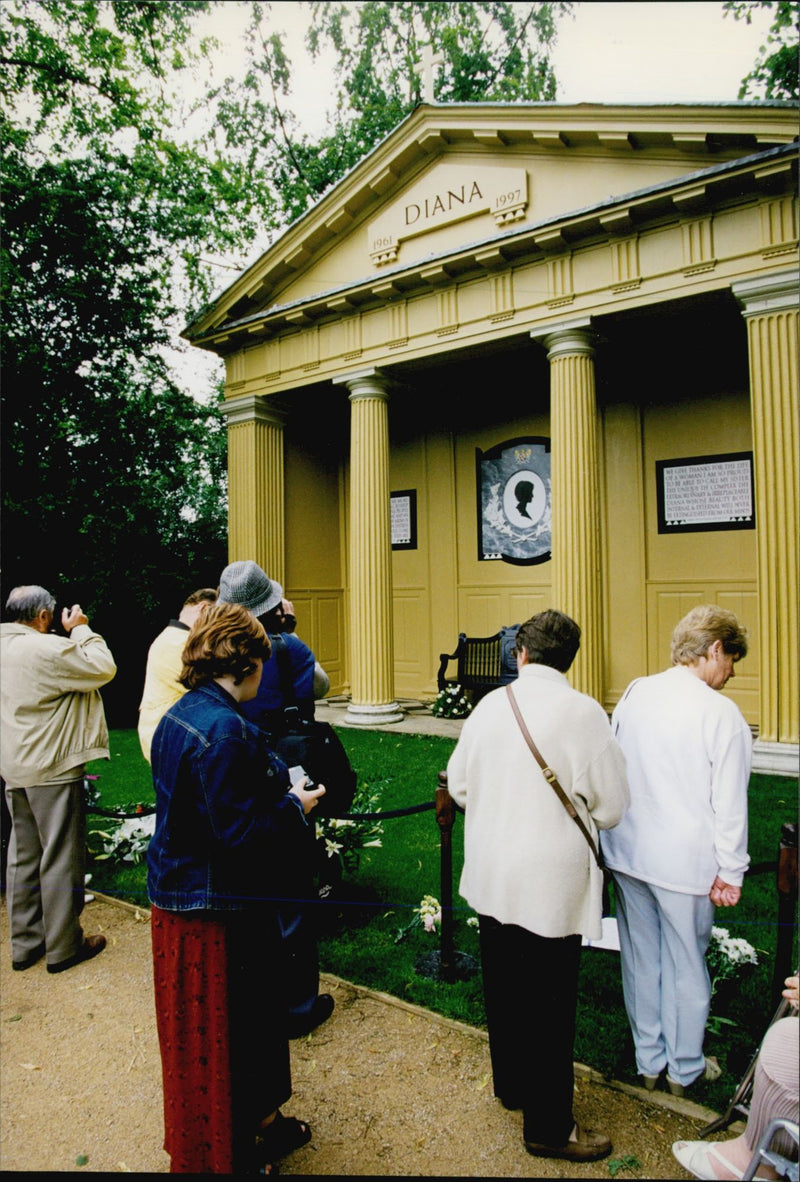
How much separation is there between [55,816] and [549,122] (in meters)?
8.62

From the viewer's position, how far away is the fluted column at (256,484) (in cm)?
1105

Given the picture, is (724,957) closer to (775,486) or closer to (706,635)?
(706,635)

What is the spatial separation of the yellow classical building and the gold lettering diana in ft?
0.12

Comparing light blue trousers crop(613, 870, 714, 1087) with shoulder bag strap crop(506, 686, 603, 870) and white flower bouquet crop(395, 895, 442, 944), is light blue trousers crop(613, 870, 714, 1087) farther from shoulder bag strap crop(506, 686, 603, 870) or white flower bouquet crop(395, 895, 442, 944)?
white flower bouquet crop(395, 895, 442, 944)

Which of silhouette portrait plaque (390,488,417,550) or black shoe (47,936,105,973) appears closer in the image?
black shoe (47,936,105,973)

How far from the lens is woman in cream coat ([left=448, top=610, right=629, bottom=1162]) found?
2.30 metres

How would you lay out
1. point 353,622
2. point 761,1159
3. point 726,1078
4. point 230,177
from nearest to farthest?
point 761,1159 < point 726,1078 < point 230,177 < point 353,622

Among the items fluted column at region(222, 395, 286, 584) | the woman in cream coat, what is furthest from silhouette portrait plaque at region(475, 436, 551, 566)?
the woman in cream coat

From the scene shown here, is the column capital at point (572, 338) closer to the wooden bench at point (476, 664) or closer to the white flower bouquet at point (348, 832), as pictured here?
the wooden bench at point (476, 664)

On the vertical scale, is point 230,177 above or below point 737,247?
above

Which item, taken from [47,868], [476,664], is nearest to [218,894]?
[47,868]

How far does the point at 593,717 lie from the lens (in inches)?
92.0

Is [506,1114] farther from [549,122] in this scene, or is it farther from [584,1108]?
[549,122]

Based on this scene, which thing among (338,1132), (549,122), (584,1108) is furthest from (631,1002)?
(549,122)
